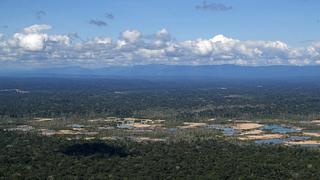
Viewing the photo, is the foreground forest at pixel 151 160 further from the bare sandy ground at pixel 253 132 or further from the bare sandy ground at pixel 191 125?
the bare sandy ground at pixel 191 125

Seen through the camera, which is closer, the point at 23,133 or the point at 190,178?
the point at 190,178

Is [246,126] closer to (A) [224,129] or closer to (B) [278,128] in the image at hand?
(B) [278,128]

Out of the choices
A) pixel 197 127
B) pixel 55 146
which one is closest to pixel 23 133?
pixel 55 146

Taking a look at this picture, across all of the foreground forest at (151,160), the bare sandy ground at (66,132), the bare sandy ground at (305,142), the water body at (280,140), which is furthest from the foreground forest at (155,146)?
the bare sandy ground at (305,142)

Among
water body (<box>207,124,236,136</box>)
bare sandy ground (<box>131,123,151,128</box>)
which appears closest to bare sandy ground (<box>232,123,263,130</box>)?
water body (<box>207,124,236,136</box>)

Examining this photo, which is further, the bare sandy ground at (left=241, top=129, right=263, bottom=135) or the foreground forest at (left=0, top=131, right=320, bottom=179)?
the bare sandy ground at (left=241, top=129, right=263, bottom=135)

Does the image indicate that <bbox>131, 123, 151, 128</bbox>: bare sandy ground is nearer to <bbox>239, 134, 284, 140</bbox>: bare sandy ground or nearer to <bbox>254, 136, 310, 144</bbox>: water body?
<bbox>239, 134, 284, 140</bbox>: bare sandy ground

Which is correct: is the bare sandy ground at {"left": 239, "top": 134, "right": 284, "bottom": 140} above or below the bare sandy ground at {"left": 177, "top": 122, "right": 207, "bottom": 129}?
below

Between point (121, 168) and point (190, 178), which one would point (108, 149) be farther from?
point (190, 178)
